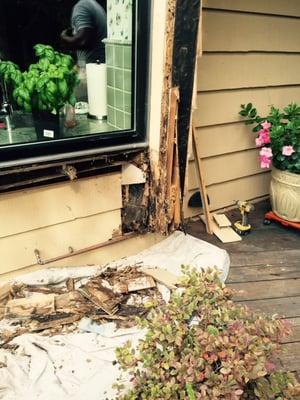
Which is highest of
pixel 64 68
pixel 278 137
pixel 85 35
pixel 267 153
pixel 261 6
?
pixel 261 6

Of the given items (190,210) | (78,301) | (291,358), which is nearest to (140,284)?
(78,301)

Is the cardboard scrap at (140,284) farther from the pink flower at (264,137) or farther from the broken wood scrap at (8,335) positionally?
the pink flower at (264,137)

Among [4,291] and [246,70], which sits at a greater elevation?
[246,70]

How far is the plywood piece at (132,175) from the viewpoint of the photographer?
1981 mm

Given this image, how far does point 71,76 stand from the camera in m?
1.76

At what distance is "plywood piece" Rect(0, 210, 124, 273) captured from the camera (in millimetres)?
1875

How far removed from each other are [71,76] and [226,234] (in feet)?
4.70

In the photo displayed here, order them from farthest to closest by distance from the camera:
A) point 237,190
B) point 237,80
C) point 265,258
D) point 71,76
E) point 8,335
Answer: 1. point 237,190
2. point 237,80
3. point 265,258
4. point 71,76
5. point 8,335

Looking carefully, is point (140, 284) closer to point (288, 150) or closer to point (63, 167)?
point (63, 167)

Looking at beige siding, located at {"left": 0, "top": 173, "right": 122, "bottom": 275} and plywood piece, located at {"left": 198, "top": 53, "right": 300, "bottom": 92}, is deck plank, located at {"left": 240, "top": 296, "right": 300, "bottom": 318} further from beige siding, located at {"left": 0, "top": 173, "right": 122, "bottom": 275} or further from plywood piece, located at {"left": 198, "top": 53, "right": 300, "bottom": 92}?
plywood piece, located at {"left": 198, "top": 53, "right": 300, "bottom": 92}

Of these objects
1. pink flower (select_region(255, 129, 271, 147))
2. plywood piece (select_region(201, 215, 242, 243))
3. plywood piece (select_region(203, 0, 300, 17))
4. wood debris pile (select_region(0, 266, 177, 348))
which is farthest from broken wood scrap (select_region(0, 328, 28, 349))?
plywood piece (select_region(203, 0, 300, 17))

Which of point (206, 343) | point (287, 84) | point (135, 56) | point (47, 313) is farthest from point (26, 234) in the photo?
point (287, 84)

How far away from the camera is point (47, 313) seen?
5.86 ft

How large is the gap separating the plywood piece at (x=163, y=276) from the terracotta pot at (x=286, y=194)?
100 cm
